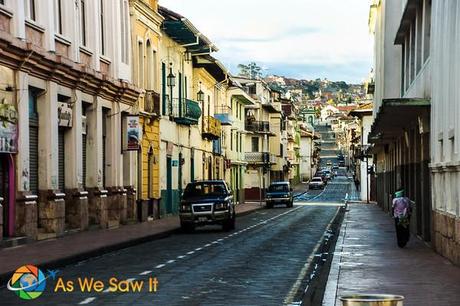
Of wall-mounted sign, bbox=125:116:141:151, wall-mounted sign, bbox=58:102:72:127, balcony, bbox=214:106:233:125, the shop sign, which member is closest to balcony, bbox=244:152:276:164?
balcony, bbox=214:106:233:125

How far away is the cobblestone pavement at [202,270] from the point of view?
1315 centimetres

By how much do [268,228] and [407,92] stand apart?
337 inches

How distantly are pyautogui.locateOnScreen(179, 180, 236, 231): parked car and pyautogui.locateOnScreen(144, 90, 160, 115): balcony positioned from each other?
23.0 ft

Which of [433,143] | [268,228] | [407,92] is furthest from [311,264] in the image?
[268,228]

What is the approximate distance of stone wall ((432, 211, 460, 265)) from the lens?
1677 centimetres

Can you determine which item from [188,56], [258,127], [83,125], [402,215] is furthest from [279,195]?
[402,215]

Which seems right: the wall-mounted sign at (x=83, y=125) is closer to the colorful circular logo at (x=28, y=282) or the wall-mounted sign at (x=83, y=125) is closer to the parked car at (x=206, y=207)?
the parked car at (x=206, y=207)

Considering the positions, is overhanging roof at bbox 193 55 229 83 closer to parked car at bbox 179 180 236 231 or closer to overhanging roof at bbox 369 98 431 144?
parked car at bbox 179 180 236 231

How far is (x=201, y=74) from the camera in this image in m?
56.4

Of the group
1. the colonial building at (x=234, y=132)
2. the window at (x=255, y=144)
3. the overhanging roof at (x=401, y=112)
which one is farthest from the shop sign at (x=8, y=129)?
the window at (x=255, y=144)

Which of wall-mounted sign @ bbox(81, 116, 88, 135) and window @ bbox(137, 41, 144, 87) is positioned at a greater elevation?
window @ bbox(137, 41, 144, 87)

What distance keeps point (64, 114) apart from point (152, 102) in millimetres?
12920

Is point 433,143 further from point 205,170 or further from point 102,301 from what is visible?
point 205,170

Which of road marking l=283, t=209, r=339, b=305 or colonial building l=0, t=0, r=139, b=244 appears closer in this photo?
road marking l=283, t=209, r=339, b=305
